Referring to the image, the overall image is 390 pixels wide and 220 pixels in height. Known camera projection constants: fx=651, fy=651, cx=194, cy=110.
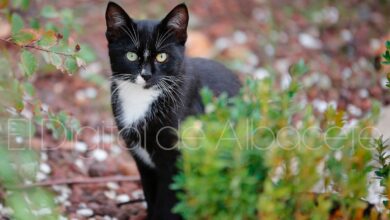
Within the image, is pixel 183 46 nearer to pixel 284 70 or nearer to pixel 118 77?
pixel 118 77

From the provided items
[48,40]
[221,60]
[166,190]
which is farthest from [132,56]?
[221,60]

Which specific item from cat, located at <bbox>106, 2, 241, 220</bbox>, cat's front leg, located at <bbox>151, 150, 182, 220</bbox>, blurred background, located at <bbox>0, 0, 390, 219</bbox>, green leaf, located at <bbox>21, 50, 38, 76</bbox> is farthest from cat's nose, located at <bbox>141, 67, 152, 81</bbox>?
blurred background, located at <bbox>0, 0, 390, 219</bbox>

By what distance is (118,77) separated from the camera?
10.7 ft

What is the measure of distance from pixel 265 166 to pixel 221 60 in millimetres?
3046

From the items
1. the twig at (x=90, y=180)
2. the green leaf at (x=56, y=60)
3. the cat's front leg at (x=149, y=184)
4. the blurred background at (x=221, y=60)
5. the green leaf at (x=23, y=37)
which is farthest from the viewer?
the blurred background at (x=221, y=60)

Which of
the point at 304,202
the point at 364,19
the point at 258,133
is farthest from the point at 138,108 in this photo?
the point at 364,19

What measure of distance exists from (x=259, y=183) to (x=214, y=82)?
1.26 meters

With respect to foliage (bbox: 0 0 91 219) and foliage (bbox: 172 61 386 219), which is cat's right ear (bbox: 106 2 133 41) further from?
foliage (bbox: 172 61 386 219)

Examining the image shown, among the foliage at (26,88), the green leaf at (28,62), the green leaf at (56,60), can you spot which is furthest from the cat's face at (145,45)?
the green leaf at (28,62)

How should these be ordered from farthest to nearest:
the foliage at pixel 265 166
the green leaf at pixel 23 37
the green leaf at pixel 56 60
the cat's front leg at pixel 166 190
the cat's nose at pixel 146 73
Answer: the cat's front leg at pixel 166 190
the cat's nose at pixel 146 73
the green leaf at pixel 56 60
the green leaf at pixel 23 37
the foliage at pixel 265 166

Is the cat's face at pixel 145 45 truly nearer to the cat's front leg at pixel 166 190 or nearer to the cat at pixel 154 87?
the cat at pixel 154 87

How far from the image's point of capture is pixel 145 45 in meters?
3.17

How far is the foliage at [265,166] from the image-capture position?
93.7 inches

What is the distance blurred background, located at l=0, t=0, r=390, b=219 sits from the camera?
407cm
